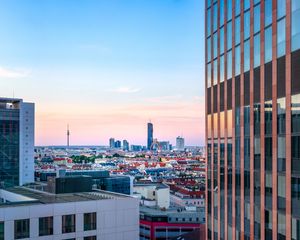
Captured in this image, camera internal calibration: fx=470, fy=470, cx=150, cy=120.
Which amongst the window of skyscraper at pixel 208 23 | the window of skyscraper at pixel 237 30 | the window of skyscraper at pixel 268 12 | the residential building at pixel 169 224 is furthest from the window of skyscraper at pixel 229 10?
the residential building at pixel 169 224

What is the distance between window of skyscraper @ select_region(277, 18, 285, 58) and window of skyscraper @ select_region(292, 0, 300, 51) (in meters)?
1.40

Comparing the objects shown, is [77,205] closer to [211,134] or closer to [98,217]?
[98,217]

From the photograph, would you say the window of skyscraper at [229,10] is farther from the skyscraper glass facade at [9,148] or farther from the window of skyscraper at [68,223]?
the skyscraper glass facade at [9,148]

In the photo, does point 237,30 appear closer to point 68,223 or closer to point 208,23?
point 208,23

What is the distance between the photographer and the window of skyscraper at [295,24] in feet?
95.5

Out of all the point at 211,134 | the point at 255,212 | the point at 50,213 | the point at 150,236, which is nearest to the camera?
the point at 255,212

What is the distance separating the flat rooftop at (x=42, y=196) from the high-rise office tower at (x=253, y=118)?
22.7 m

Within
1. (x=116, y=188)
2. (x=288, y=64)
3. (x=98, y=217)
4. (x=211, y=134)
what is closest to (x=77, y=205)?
(x=98, y=217)

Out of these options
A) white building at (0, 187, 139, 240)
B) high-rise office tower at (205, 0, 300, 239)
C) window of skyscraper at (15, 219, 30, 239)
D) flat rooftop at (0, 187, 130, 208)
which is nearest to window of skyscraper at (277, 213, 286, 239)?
high-rise office tower at (205, 0, 300, 239)

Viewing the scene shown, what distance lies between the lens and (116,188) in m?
149

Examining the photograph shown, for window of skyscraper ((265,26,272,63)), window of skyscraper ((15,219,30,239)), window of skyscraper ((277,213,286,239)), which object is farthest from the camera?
window of skyscraper ((15,219,30,239))

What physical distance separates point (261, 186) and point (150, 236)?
3960 inches

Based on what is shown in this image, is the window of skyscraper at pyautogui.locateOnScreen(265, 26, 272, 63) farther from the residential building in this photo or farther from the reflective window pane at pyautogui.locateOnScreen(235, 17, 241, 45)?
the residential building

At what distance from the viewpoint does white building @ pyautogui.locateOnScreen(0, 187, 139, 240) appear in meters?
54.9
